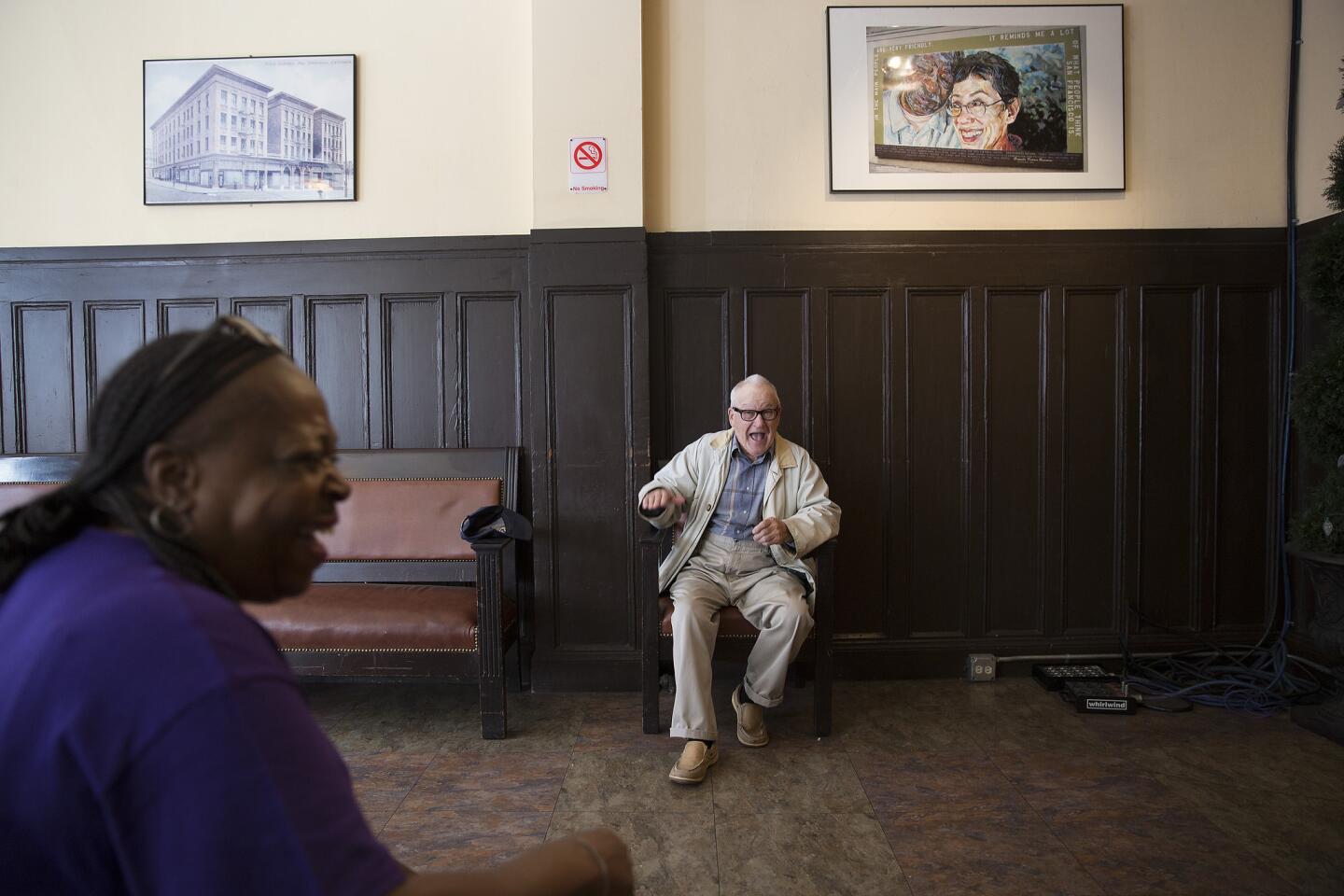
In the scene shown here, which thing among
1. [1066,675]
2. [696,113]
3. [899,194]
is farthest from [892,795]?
[696,113]

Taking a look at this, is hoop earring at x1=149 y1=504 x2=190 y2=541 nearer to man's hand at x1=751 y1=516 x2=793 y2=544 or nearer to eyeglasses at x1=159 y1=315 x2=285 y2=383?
eyeglasses at x1=159 y1=315 x2=285 y2=383

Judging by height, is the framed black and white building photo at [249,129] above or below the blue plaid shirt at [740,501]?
above

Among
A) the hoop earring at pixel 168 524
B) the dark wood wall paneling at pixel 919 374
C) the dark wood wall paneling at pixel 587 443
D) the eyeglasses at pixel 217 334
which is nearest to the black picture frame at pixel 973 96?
the dark wood wall paneling at pixel 919 374

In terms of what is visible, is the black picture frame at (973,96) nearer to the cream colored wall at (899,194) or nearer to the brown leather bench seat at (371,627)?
the cream colored wall at (899,194)

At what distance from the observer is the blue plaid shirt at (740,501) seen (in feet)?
11.2

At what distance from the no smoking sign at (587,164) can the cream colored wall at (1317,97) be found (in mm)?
3407

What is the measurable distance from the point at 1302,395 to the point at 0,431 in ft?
19.7

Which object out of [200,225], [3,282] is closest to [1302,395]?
[200,225]

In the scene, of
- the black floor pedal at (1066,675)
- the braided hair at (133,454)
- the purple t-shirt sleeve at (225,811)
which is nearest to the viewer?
the purple t-shirt sleeve at (225,811)

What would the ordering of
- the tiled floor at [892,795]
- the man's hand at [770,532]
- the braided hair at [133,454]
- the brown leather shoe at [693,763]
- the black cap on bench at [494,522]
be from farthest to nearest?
the black cap on bench at [494,522]
the man's hand at [770,532]
the brown leather shoe at [693,763]
the tiled floor at [892,795]
the braided hair at [133,454]

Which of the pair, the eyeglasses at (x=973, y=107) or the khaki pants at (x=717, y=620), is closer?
the khaki pants at (x=717, y=620)

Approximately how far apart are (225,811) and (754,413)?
2.88 meters

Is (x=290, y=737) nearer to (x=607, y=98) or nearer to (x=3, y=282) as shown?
(x=607, y=98)

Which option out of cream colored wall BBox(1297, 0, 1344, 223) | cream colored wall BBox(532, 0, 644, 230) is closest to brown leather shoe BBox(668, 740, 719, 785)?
cream colored wall BBox(532, 0, 644, 230)
